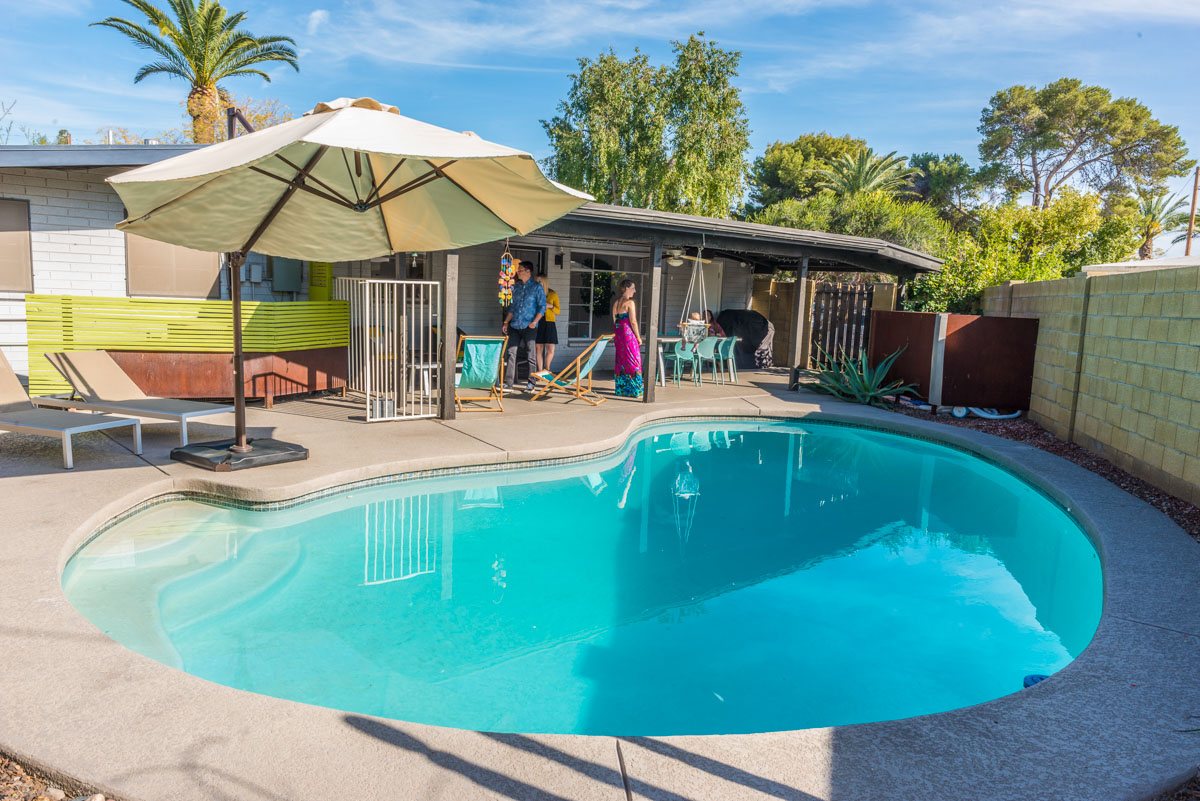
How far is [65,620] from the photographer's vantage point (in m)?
2.90

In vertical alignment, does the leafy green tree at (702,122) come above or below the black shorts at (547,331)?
above

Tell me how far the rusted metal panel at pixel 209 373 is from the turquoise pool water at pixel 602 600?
3519 mm

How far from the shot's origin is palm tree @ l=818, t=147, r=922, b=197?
2919cm

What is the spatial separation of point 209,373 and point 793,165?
33.2 metres

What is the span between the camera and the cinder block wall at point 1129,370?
5332mm

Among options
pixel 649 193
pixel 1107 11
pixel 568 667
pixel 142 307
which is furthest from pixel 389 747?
pixel 1107 11

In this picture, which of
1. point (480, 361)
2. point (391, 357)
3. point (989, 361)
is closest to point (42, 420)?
point (391, 357)

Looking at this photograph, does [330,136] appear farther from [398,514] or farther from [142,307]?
[142,307]

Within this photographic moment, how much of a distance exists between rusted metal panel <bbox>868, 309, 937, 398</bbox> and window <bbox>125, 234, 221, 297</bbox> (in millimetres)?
9373

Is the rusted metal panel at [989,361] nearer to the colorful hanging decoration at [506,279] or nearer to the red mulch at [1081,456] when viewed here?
the red mulch at [1081,456]

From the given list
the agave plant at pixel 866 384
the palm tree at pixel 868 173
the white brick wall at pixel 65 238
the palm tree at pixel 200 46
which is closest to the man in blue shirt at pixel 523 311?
the agave plant at pixel 866 384

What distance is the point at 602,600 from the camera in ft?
13.5

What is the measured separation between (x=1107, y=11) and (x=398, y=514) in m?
28.1

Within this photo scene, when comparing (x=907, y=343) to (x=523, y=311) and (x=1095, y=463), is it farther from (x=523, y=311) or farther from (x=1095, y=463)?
(x=523, y=311)
